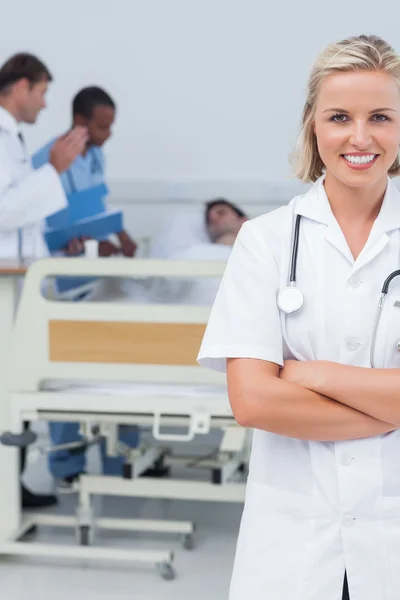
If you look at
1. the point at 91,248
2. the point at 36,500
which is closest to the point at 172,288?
the point at 91,248

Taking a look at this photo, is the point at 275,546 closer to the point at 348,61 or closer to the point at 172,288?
the point at 348,61

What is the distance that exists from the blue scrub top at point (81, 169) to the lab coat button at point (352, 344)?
10.4 ft

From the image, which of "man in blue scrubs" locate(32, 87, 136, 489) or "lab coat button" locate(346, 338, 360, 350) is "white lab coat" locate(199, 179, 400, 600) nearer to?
"lab coat button" locate(346, 338, 360, 350)

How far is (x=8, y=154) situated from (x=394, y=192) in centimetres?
267

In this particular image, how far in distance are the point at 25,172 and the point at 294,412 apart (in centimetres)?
286

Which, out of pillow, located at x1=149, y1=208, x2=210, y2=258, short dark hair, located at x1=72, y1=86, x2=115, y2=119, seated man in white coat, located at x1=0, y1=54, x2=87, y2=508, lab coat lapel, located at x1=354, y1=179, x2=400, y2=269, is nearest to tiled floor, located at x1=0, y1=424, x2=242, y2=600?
seated man in white coat, located at x1=0, y1=54, x2=87, y2=508

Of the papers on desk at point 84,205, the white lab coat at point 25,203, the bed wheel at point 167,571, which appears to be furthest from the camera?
the papers on desk at point 84,205

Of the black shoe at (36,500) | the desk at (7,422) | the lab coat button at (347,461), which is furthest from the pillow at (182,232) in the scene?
the lab coat button at (347,461)

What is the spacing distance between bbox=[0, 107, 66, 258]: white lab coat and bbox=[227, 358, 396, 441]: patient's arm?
2.31 m

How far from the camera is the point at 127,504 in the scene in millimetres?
3623

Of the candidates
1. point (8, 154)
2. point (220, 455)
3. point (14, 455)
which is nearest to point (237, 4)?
point (8, 154)

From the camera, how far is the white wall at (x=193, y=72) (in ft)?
15.6

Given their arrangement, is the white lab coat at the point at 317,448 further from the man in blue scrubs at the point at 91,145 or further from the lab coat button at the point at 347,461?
the man in blue scrubs at the point at 91,145

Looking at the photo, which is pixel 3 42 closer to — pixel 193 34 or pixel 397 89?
pixel 193 34
